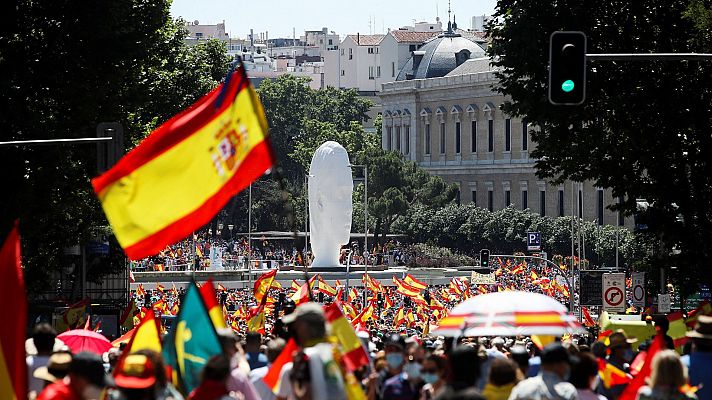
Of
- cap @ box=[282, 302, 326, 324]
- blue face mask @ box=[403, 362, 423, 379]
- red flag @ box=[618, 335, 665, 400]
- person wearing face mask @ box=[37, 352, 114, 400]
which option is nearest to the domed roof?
red flag @ box=[618, 335, 665, 400]

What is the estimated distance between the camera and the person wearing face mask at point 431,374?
11.7m

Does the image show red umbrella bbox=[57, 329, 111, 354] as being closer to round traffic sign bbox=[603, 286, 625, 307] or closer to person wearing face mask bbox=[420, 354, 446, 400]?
person wearing face mask bbox=[420, 354, 446, 400]

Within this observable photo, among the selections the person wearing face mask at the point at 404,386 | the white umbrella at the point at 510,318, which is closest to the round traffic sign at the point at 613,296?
the white umbrella at the point at 510,318

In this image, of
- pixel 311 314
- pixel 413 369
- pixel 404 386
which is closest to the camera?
pixel 311 314

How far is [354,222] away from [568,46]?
9905 cm

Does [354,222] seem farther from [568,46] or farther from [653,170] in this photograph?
[568,46]

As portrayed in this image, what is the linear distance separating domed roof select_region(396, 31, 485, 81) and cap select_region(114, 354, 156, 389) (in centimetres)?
13246

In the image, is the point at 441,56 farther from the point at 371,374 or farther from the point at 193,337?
the point at 193,337

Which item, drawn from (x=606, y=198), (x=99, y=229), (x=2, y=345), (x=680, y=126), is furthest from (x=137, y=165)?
(x=606, y=198)

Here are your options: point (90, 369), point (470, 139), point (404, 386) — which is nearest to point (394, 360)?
point (404, 386)

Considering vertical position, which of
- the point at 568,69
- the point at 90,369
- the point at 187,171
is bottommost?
the point at 90,369

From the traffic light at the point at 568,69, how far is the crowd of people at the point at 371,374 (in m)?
5.86

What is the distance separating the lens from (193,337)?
11.6 meters

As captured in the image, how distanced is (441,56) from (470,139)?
1066 cm
